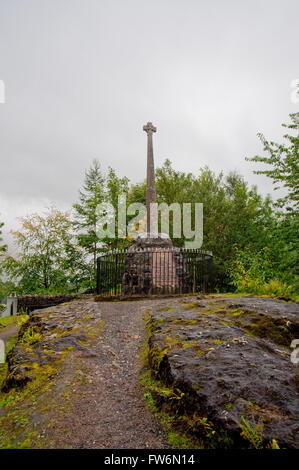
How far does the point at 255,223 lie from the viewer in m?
17.0

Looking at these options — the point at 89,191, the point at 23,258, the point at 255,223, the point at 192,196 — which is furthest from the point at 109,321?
the point at 89,191

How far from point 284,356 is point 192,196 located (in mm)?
16956

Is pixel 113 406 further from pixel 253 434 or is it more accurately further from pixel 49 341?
pixel 49 341

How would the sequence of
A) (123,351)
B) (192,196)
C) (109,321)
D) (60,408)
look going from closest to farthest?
(60,408)
(123,351)
(109,321)
(192,196)

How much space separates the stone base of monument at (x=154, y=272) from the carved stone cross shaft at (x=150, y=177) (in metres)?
1.47

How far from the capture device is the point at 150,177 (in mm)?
14336

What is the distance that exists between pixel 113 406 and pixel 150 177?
12194 millimetres

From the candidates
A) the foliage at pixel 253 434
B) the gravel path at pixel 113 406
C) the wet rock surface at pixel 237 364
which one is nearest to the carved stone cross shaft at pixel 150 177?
the gravel path at pixel 113 406

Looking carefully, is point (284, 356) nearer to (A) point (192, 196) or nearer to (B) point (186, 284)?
(B) point (186, 284)

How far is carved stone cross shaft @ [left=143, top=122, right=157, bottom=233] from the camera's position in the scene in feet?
45.0

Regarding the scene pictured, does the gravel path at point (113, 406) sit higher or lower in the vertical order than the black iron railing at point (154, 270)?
lower

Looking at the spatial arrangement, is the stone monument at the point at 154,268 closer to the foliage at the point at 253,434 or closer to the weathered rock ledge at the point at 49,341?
the weathered rock ledge at the point at 49,341

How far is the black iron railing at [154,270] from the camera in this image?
11203mm

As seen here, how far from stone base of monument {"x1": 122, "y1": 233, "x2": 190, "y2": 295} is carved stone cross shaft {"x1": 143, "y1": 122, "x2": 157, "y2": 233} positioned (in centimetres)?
147
